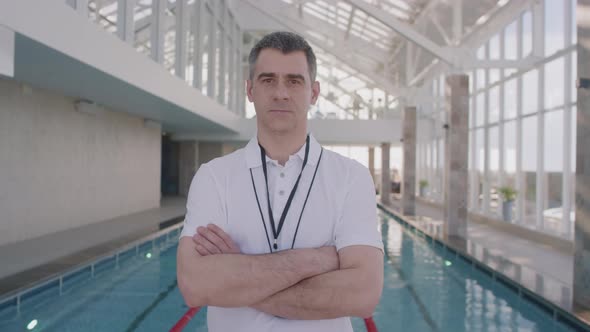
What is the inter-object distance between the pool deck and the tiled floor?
5801mm

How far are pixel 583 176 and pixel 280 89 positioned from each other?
15.8 feet

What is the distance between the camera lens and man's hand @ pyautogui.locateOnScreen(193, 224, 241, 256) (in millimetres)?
1441

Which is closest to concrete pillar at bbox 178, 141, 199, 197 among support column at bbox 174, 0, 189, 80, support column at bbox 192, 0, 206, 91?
support column at bbox 192, 0, 206, 91

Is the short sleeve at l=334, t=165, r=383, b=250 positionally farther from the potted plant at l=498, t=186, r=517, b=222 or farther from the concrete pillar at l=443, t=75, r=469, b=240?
the potted plant at l=498, t=186, r=517, b=222

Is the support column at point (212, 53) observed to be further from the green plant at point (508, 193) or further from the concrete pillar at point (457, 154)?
the green plant at point (508, 193)

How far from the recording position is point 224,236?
1.45 meters

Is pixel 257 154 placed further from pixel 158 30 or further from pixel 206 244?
pixel 158 30

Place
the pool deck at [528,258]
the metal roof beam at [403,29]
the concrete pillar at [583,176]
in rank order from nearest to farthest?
the concrete pillar at [583,176]
the pool deck at [528,258]
the metal roof beam at [403,29]

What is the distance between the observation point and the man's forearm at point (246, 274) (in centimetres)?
137

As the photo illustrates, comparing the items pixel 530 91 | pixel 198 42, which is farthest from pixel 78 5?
pixel 530 91

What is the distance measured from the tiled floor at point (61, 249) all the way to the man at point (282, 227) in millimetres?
4335

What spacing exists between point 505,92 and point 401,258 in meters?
6.58

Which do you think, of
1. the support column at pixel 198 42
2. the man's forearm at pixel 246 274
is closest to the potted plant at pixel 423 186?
the support column at pixel 198 42

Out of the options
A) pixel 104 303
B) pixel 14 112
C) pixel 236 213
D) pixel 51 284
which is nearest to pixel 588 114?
pixel 236 213
